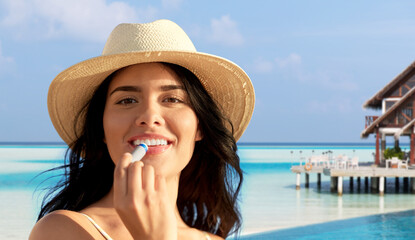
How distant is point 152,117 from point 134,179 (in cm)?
55

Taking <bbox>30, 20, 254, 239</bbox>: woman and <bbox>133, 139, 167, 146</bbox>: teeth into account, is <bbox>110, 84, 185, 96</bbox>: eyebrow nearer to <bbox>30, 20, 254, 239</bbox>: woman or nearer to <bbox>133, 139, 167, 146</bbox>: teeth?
<bbox>30, 20, 254, 239</bbox>: woman

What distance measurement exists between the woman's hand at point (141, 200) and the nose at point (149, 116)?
1.46 ft

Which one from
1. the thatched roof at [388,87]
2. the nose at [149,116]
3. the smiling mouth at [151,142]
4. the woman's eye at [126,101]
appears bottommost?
the smiling mouth at [151,142]

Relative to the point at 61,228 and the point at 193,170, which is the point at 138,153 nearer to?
the point at 61,228

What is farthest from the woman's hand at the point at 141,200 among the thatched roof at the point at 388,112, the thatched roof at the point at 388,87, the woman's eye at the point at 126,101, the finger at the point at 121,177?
the thatched roof at the point at 388,87

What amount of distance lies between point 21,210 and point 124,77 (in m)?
21.6

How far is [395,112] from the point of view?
1203 inches

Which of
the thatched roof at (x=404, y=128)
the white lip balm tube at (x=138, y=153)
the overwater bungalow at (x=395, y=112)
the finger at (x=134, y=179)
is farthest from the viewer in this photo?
the overwater bungalow at (x=395, y=112)

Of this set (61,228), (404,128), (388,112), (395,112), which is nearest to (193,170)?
(61,228)

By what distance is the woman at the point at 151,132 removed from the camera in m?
1.91

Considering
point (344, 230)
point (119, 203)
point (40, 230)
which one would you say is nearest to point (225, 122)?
point (40, 230)

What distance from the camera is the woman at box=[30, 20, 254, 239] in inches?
75.2

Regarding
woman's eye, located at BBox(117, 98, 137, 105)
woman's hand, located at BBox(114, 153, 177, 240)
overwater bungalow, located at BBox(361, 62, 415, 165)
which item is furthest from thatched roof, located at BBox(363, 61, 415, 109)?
woman's hand, located at BBox(114, 153, 177, 240)

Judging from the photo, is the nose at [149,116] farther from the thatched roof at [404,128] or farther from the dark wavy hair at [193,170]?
the thatched roof at [404,128]
